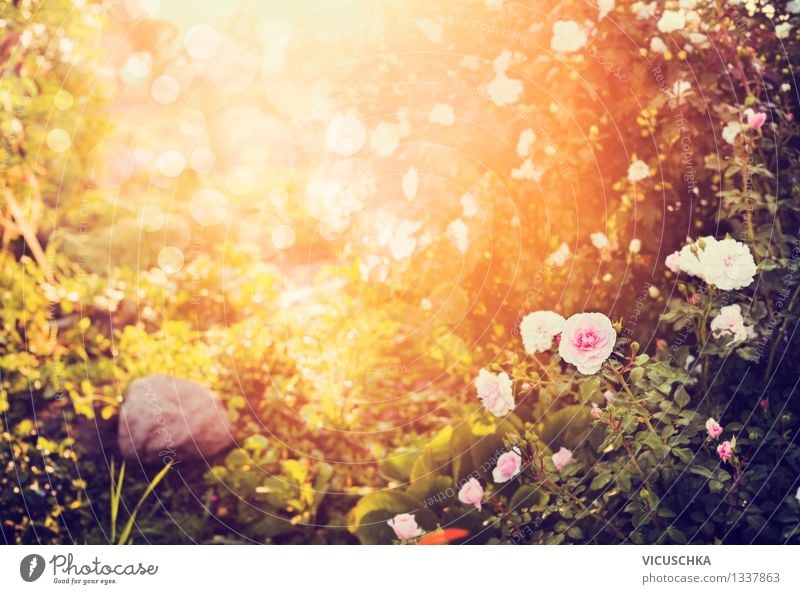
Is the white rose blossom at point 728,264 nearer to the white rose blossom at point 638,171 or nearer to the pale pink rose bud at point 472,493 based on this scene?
the white rose blossom at point 638,171

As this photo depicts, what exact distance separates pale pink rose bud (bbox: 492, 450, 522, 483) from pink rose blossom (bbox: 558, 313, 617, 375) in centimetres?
38

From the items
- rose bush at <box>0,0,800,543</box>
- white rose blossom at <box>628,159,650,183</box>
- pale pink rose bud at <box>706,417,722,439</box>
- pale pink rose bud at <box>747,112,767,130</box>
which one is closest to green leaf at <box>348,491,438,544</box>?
rose bush at <box>0,0,800,543</box>

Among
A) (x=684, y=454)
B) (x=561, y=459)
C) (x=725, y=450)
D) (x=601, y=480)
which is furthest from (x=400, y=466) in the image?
(x=725, y=450)

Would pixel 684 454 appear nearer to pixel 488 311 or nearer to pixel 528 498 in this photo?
pixel 528 498

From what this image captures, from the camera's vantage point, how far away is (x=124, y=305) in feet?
11.6

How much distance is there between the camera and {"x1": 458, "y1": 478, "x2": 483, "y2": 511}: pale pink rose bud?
2.48 metres

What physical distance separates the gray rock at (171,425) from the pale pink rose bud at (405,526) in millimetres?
861

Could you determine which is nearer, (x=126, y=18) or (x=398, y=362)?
(x=398, y=362)
